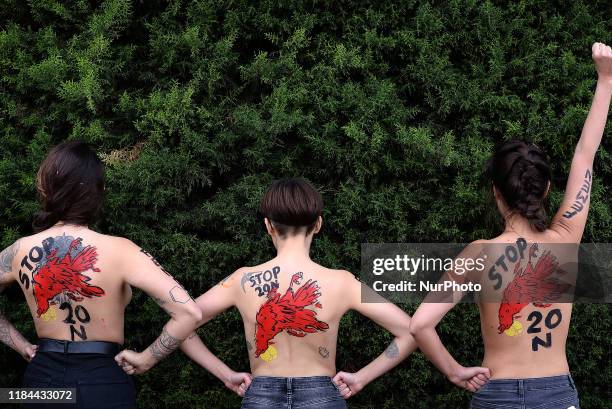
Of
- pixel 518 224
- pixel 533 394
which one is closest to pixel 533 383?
pixel 533 394

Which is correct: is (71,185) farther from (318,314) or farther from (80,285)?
(318,314)

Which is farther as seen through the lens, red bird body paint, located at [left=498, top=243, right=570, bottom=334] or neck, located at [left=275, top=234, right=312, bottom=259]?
neck, located at [left=275, top=234, right=312, bottom=259]

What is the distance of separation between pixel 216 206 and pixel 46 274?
5.50 feet

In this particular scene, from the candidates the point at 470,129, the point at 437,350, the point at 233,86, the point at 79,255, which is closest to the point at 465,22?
the point at 470,129

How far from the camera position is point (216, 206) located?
17.0 ft

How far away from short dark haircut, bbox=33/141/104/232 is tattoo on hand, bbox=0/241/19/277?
9.0 inches

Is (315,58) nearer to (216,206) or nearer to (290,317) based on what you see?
(216,206)

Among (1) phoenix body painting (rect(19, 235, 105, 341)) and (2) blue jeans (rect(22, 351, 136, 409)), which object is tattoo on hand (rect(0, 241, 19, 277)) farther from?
(2) blue jeans (rect(22, 351, 136, 409))

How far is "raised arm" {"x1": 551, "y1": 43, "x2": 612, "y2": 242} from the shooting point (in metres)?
3.84

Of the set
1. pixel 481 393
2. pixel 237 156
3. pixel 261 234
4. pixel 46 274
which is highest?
pixel 237 156

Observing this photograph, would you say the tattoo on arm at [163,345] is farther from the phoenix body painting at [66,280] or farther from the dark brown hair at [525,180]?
the dark brown hair at [525,180]

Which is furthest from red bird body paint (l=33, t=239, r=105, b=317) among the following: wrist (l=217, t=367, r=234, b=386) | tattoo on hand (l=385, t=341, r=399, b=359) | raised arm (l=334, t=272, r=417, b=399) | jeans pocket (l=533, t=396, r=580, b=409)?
jeans pocket (l=533, t=396, r=580, b=409)

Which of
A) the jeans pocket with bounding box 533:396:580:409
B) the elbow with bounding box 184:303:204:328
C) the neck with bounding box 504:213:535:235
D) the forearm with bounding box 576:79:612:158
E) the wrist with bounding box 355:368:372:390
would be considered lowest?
the jeans pocket with bounding box 533:396:580:409

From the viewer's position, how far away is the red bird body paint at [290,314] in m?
3.73
